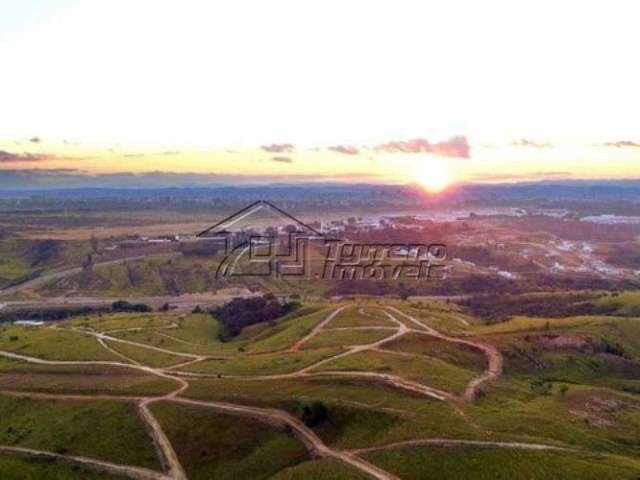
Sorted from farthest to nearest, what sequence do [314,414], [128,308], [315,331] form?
[128,308], [315,331], [314,414]

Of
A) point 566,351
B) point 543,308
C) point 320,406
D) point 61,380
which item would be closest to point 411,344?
point 566,351

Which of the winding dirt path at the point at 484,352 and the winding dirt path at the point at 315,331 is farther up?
the winding dirt path at the point at 484,352

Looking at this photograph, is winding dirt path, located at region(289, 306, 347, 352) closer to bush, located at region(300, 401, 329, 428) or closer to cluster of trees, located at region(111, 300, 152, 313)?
bush, located at region(300, 401, 329, 428)

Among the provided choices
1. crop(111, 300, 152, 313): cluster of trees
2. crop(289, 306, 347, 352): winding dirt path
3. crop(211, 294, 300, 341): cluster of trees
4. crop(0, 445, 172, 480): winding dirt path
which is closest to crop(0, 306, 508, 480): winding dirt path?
crop(0, 445, 172, 480): winding dirt path

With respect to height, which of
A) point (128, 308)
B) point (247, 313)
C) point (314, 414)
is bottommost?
point (128, 308)

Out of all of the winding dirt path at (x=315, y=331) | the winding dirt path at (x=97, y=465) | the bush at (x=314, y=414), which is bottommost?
the winding dirt path at (x=97, y=465)

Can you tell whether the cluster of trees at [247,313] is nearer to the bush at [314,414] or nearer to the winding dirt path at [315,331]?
the winding dirt path at [315,331]

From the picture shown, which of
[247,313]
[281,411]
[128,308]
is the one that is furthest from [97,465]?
[128,308]

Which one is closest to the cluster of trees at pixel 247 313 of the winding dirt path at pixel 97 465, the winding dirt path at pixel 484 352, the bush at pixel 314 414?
the winding dirt path at pixel 484 352

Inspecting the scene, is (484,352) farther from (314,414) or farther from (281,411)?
(281,411)
